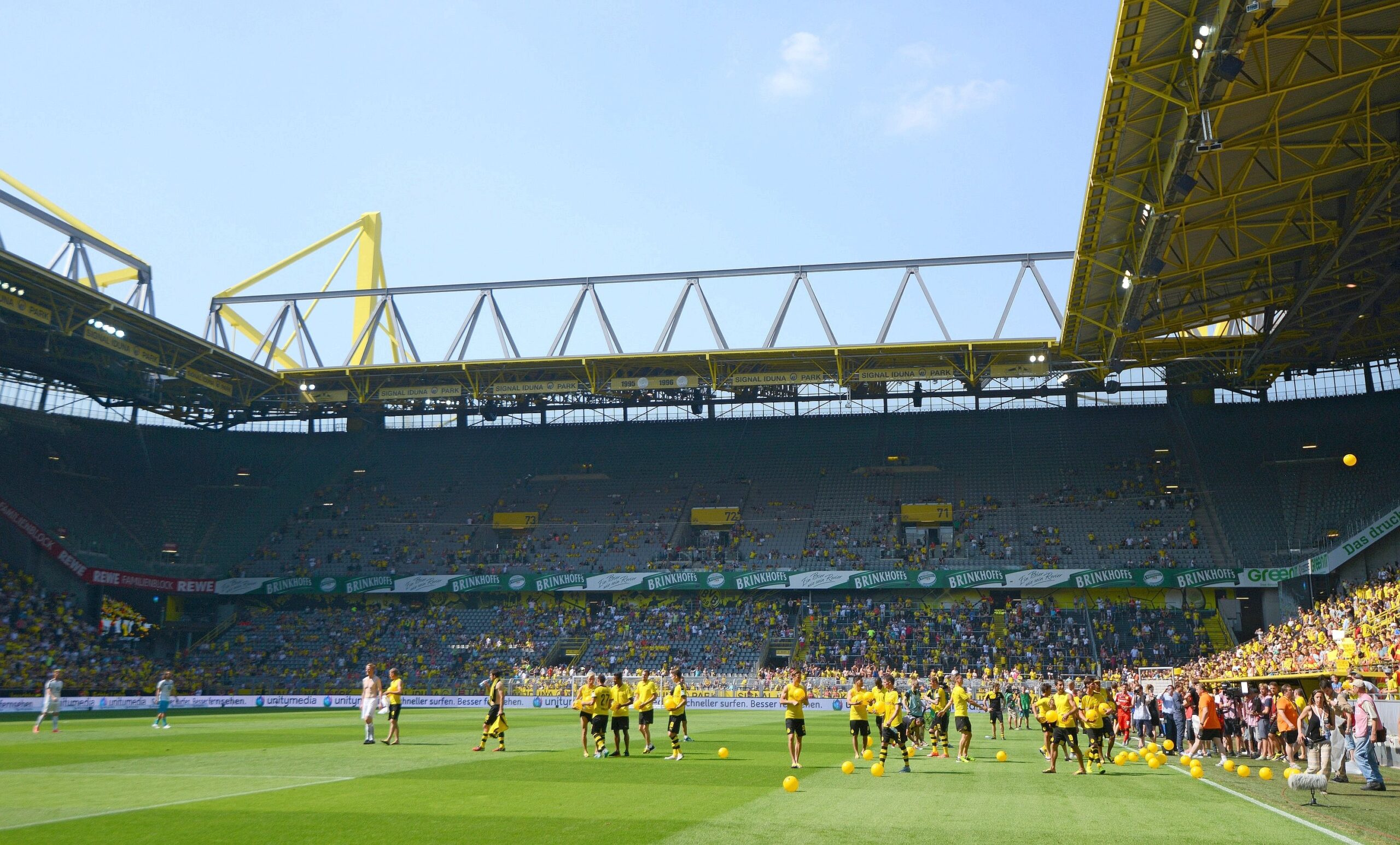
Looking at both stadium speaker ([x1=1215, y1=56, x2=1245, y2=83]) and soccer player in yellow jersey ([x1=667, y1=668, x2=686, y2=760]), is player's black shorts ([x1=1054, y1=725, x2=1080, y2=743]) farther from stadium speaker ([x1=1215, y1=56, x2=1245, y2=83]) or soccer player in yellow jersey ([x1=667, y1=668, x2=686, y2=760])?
stadium speaker ([x1=1215, y1=56, x2=1245, y2=83])

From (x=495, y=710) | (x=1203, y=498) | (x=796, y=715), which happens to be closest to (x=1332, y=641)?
(x=1203, y=498)

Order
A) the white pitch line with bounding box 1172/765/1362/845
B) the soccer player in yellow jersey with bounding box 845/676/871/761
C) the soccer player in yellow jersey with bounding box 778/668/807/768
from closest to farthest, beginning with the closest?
the white pitch line with bounding box 1172/765/1362/845 < the soccer player in yellow jersey with bounding box 778/668/807/768 < the soccer player in yellow jersey with bounding box 845/676/871/761

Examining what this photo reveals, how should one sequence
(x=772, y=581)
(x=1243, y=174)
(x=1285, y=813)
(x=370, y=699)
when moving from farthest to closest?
(x=772, y=581) < (x=1243, y=174) < (x=370, y=699) < (x=1285, y=813)

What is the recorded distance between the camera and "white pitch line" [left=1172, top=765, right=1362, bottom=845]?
12.0 m

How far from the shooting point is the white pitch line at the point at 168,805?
41.0ft

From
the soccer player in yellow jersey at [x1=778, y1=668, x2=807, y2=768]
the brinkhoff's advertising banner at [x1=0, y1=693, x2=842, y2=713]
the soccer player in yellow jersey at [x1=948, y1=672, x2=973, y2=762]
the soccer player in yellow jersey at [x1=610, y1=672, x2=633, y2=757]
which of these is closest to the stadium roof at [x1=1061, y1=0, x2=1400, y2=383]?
the soccer player in yellow jersey at [x1=948, y1=672, x2=973, y2=762]

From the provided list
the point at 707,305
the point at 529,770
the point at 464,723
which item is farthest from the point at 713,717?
the point at 529,770

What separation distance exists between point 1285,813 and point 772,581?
40.4 metres

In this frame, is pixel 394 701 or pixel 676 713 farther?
pixel 394 701

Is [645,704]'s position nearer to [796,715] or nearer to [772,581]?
[796,715]

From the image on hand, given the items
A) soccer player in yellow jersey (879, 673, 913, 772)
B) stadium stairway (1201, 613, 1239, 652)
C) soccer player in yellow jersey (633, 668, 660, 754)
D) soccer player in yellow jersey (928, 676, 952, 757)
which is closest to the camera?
soccer player in yellow jersey (879, 673, 913, 772)

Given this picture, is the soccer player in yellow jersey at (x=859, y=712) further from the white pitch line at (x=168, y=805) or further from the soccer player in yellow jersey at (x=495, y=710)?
the white pitch line at (x=168, y=805)

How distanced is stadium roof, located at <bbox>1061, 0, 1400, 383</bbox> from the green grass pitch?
1339 centimetres

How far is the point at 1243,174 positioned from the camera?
86.9ft
